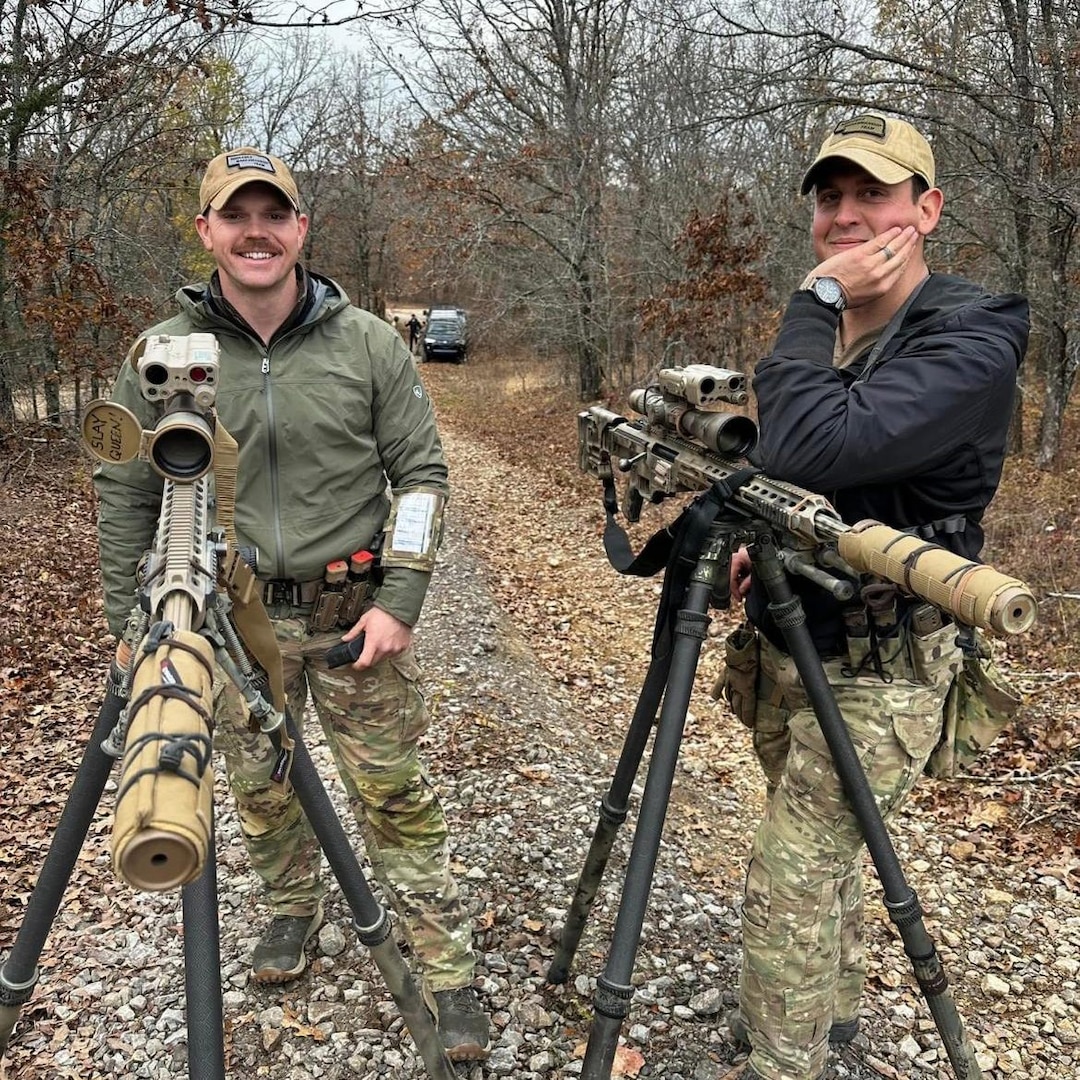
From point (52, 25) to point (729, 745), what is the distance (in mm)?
11274

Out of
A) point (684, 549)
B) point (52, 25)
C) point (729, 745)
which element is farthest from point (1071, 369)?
point (52, 25)

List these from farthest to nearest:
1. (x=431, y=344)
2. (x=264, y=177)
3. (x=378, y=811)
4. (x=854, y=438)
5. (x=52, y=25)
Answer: (x=431, y=344), (x=52, y=25), (x=378, y=811), (x=264, y=177), (x=854, y=438)

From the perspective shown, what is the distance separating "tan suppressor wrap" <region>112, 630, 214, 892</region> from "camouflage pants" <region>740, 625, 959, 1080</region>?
195cm

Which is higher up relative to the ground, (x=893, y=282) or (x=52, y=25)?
(x=52, y=25)

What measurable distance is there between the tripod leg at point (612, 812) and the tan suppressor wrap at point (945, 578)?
880 mm

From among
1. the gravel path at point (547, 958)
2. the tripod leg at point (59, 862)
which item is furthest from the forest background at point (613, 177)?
the tripod leg at point (59, 862)

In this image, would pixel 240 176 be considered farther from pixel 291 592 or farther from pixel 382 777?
pixel 382 777

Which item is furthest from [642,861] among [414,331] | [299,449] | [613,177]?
[414,331]

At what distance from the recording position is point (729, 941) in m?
4.01

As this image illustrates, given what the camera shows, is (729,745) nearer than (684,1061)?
No

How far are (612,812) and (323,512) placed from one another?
5.01 ft

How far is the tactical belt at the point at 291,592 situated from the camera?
3189 millimetres

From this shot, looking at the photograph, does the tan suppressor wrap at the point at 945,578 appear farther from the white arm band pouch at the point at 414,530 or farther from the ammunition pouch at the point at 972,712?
the white arm band pouch at the point at 414,530

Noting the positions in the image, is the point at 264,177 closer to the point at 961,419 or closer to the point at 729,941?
the point at 961,419
